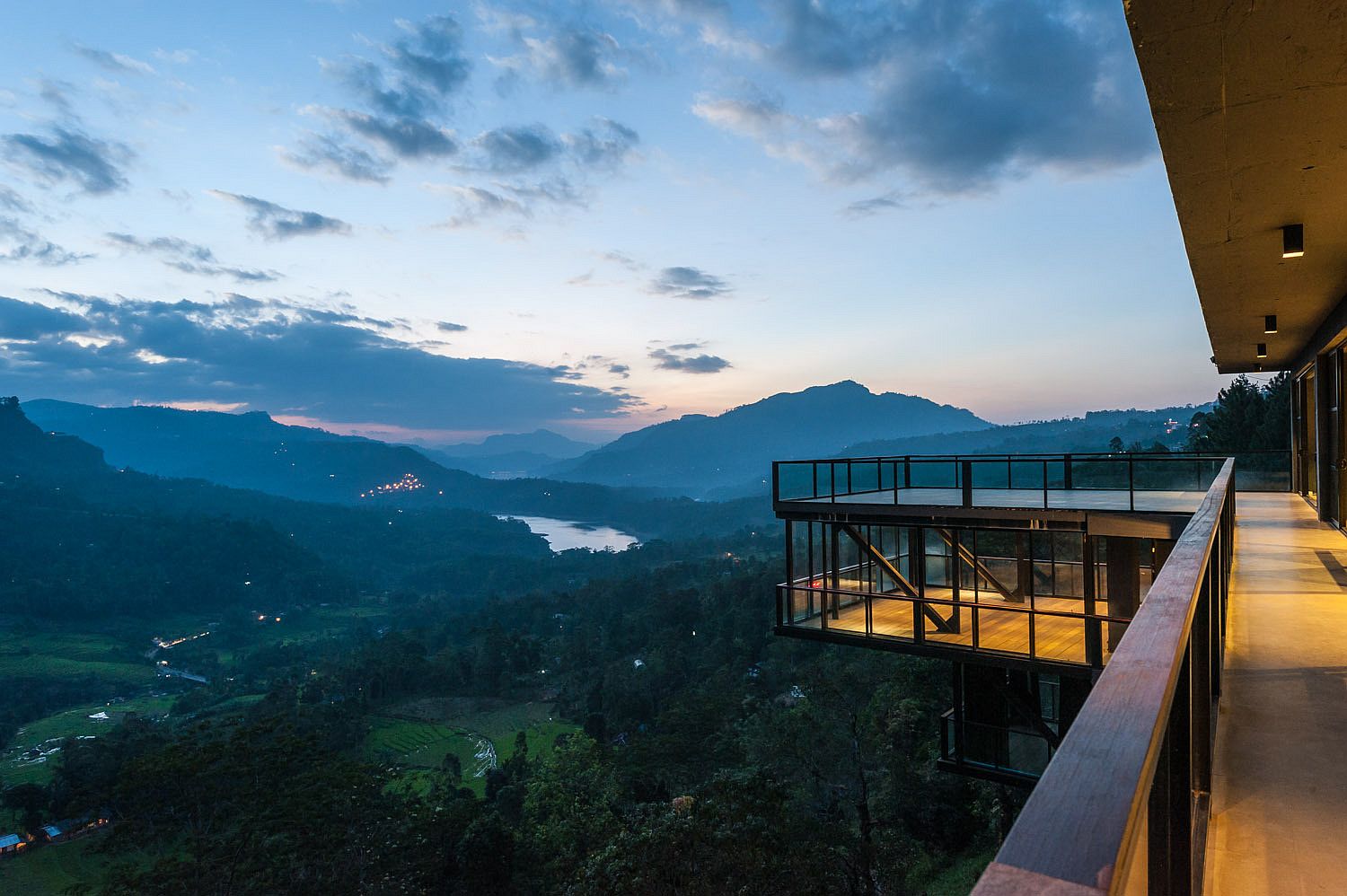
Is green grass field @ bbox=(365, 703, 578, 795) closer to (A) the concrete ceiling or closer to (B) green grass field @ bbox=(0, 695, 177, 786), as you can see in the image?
(B) green grass field @ bbox=(0, 695, 177, 786)

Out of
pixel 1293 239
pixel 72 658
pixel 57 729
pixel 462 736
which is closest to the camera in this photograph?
pixel 1293 239

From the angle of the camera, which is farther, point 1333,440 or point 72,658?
point 72,658

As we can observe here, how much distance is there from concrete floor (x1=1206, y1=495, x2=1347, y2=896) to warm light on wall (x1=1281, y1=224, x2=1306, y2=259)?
2.92m

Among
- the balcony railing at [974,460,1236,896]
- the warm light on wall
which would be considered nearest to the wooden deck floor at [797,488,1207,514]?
the warm light on wall

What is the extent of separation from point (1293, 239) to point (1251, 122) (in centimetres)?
272

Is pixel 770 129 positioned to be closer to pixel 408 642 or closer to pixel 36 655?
pixel 408 642

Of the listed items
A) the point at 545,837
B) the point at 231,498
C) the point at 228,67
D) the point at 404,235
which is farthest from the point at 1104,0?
the point at 231,498

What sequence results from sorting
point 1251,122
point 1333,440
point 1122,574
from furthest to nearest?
point 1333,440
point 1122,574
point 1251,122

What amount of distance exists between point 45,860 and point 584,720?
3435 centimetres

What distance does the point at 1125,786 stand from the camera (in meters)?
0.67

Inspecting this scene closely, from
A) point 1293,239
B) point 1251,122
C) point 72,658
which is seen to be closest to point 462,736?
point 1293,239

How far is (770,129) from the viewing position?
24422 mm

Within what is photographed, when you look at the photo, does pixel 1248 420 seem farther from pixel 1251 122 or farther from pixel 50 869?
pixel 50 869

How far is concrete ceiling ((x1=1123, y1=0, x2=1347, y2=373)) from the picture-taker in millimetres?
2990
